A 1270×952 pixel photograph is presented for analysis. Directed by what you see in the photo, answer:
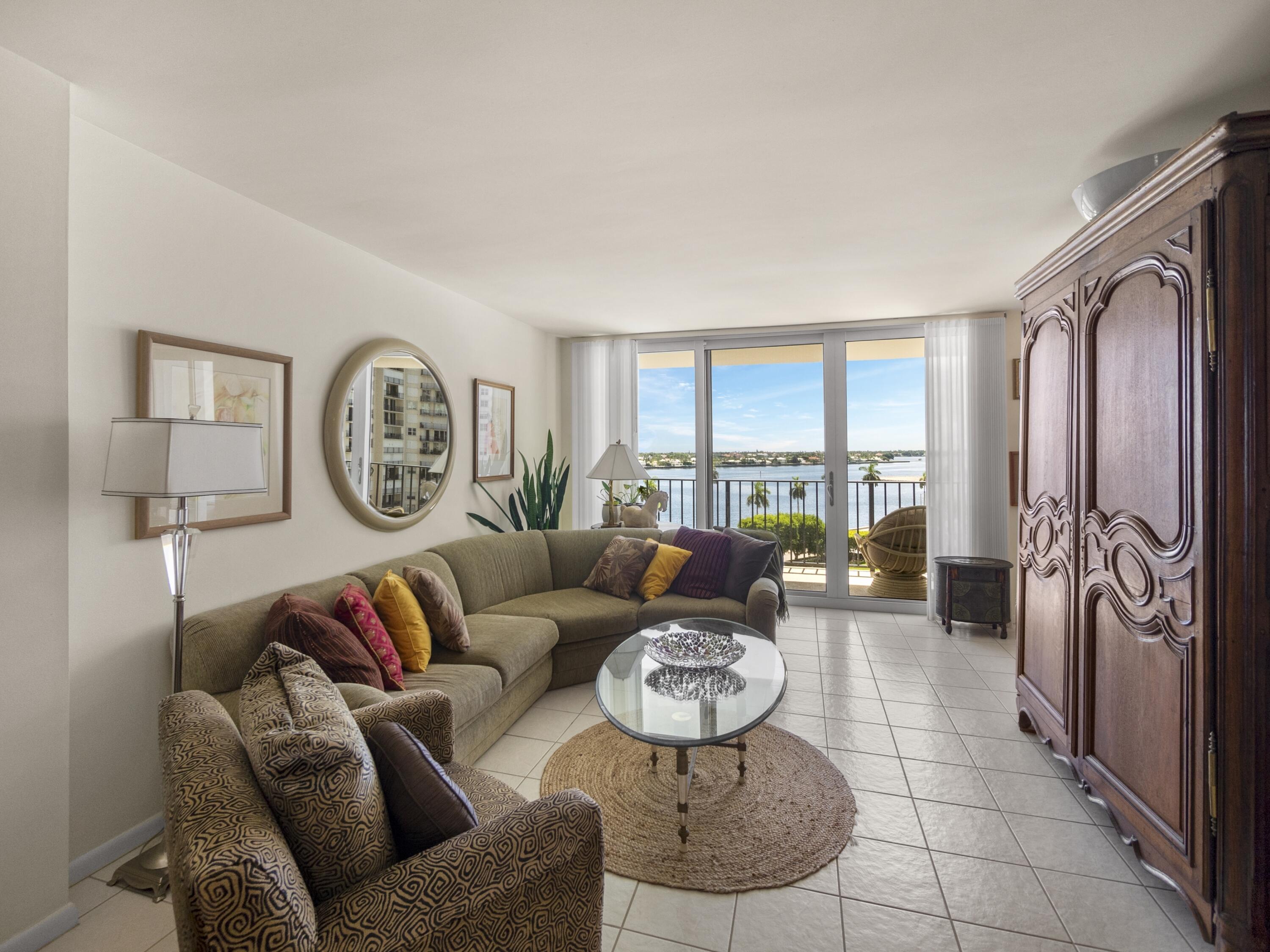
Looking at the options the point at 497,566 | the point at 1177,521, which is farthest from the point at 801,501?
the point at 1177,521

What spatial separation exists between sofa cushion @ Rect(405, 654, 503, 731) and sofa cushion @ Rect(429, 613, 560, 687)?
65 mm

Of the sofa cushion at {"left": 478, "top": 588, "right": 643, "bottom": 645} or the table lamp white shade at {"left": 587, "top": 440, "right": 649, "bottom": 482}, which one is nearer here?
the sofa cushion at {"left": 478, "top": 588, "right": 643, "bottom": 645}

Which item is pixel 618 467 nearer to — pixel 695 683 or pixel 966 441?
pixel 695 683

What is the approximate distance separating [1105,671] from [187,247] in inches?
146

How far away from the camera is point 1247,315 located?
1.50m

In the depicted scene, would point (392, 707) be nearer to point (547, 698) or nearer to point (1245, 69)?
point (547, 698)

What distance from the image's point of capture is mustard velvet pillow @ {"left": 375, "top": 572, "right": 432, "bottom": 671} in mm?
2723

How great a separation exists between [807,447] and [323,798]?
5014 mm

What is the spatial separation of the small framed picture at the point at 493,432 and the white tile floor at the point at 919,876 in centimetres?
188

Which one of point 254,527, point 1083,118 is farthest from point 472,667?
point 1083,118

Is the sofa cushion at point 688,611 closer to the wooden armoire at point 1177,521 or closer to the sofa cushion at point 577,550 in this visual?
the sofa cushion at point 577,550

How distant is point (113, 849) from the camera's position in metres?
2.10

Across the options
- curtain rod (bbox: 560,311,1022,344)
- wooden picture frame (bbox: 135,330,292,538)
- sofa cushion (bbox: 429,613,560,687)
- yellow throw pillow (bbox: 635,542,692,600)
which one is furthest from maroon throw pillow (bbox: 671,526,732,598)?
wooden picture frame (bbox: 135,330,292,538)

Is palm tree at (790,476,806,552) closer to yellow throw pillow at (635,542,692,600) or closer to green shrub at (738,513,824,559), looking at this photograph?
green shrub at (738,513,824,559)
